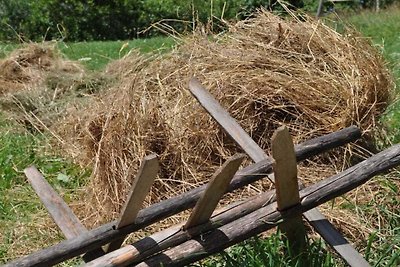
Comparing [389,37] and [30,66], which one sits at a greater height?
[30,66]

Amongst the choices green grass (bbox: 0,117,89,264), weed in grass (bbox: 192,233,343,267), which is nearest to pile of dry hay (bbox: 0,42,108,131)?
green grass (bbox: 0,117,89,264)

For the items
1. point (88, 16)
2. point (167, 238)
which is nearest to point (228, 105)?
point (167, 238)

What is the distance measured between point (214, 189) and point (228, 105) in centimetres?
163

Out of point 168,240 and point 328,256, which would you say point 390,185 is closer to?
point 328,256

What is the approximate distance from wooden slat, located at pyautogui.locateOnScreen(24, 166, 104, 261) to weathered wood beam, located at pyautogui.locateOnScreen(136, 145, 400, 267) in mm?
347

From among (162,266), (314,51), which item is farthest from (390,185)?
(162,266)

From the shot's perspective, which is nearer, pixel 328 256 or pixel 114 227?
pixel 114 227

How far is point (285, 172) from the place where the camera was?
3156 mm

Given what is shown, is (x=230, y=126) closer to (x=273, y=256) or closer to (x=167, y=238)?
(x=273, y=256)

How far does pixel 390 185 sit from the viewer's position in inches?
170

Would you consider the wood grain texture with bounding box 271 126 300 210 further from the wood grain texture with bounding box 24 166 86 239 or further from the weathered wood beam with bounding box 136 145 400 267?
the wood grain texture with bounding box 24 166 86 239

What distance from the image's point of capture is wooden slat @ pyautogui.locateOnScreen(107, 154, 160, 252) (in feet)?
9.35

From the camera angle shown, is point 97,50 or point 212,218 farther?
point 97,50

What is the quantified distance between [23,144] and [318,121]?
2462 mm
